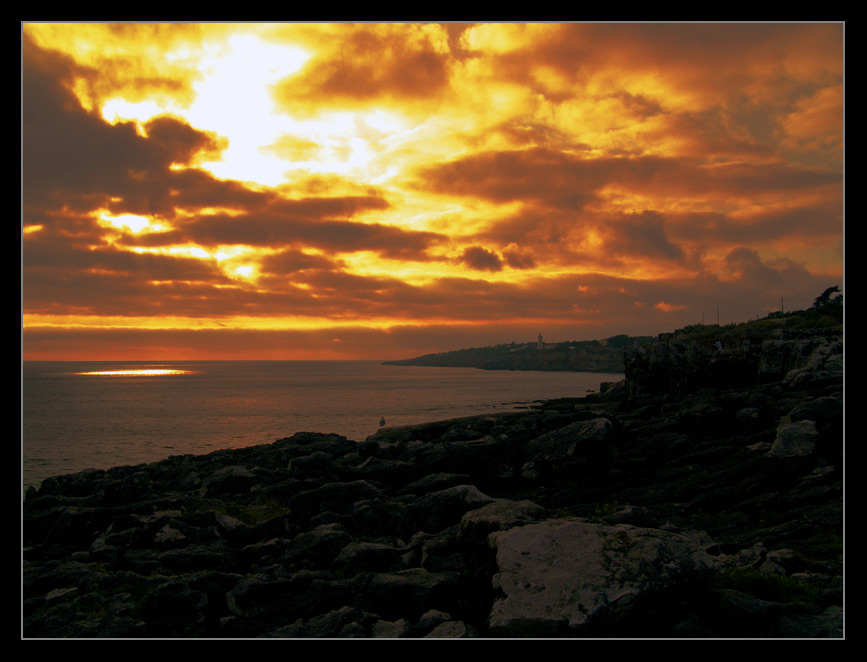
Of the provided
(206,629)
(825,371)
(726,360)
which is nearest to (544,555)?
(206,629)

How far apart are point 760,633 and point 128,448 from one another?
51777mm

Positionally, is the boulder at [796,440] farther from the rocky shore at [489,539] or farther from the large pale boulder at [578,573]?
the large pale boulder at [578,573]

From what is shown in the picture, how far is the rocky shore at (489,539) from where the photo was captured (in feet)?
25.9

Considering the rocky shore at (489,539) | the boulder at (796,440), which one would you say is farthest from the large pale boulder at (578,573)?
the boulder at (796,440)

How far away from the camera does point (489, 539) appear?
9.52 meters

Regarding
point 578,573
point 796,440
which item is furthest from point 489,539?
point 796,440

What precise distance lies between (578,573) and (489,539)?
6.66 feet

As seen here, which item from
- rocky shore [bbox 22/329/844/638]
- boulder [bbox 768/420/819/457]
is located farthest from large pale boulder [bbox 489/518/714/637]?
boulder [bbox 768/420/819/457]

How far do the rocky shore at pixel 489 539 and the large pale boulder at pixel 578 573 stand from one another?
0.03 m

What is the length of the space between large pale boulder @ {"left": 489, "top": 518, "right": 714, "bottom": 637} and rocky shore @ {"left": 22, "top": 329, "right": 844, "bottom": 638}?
0.03 m

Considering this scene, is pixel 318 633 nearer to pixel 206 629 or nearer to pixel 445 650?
pixel 206 629

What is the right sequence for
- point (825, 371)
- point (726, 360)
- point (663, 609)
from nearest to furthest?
1. point (663, 609)
2. point (825, 371)
3. point (726, 360)

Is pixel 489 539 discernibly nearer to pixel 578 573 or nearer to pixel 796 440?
pixel 578 573

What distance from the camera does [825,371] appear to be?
29.8 meters
